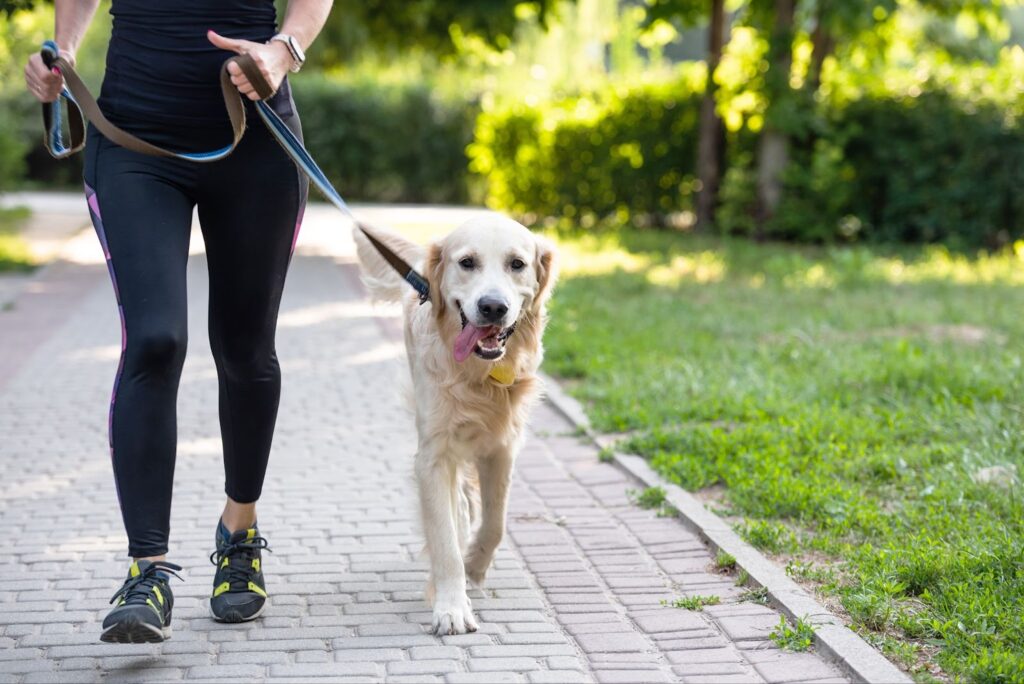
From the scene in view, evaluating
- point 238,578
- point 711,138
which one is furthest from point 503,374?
point 711,138

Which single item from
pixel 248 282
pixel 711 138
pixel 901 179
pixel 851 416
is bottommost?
pixel 851 416

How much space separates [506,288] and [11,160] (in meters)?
17.5

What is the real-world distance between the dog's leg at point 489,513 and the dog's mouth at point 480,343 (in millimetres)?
527

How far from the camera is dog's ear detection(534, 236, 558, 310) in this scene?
426 cm

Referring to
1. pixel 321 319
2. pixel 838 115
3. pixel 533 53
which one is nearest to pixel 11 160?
pixel 321 319

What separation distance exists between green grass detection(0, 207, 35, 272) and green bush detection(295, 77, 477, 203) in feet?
27.0

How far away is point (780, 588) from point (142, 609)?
2.11 m

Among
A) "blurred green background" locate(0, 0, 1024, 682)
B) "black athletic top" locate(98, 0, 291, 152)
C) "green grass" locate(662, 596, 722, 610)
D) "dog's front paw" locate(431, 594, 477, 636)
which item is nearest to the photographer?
"black athletic top" locate(98, 0, 291, 152)

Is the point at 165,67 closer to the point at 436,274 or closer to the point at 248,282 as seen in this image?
the point at 248,282

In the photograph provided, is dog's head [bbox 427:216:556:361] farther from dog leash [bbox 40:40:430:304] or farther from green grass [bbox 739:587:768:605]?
green grass [bbox 739:587:768:605]

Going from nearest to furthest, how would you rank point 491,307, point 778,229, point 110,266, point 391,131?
point 110,266 → point 491,307 → point 778,229 → point 391,131

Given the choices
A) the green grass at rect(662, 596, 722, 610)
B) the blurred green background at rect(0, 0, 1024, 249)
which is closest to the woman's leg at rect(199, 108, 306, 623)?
the green grass at rect(662, 596, 722, 610)

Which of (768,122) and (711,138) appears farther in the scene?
(711,138)

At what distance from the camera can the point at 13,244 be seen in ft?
51.3
